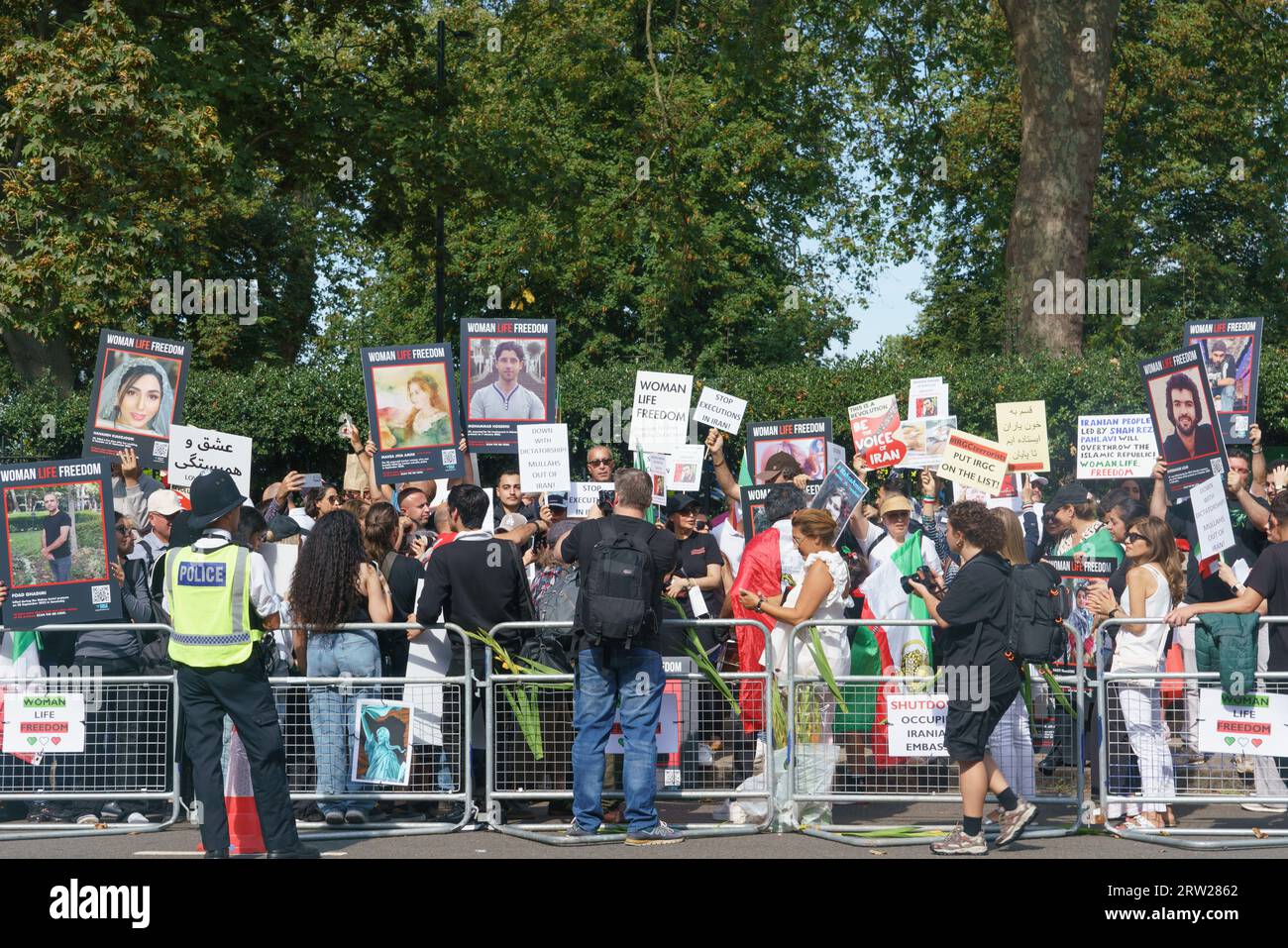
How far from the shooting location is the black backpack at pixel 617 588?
870cm

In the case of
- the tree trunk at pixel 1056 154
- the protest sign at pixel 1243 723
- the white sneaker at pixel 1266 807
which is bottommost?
the white sneaker at pixel 1266 807

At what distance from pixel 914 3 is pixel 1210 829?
14.8 metres

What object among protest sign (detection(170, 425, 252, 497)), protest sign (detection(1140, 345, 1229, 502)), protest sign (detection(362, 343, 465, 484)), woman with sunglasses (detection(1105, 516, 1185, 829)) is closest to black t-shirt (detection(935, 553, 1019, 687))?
woman with sunglasses (detection(1105, 516, 1185, 829))

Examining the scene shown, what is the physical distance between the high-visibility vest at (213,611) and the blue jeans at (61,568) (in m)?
1.78

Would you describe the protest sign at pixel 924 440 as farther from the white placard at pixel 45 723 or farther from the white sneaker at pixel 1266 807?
the white placard at pixel 45 723

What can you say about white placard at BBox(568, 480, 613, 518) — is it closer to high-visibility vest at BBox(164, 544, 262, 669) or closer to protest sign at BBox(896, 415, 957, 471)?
protest sign at BBox(896, 415, 957, 471)

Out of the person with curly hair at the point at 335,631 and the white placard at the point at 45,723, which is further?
the white placard at the point at 45,723

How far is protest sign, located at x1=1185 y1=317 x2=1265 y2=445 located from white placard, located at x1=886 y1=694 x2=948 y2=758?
16.2 feet

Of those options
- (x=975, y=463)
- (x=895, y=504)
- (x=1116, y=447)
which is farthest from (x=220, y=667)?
(x=1116, y=447)

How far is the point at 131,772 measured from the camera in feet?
31.7

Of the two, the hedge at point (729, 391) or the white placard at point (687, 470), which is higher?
the hedge at point (729, 391)

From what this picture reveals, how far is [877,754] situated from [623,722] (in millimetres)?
1504

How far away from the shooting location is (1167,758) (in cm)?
924

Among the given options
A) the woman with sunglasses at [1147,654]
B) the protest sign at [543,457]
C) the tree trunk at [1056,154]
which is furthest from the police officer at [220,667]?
the tree trunk at [1056,154]
